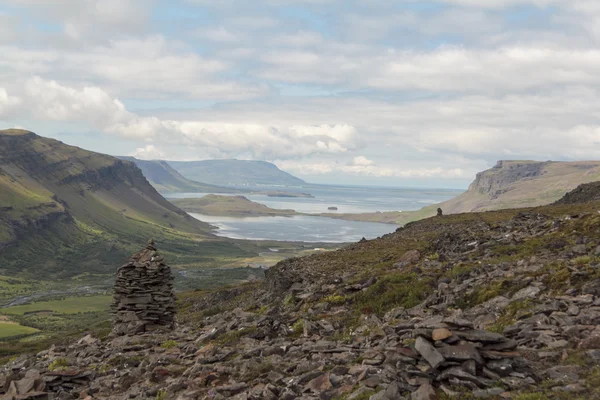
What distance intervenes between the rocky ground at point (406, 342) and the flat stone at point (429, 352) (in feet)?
0.10

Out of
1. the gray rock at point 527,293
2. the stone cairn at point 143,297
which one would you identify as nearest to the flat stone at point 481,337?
the gray rock at point 527,293

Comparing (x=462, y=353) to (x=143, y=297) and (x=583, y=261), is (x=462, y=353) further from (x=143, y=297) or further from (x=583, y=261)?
(x=143, y=297)

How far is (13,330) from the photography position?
142500mm

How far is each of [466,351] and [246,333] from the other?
1418cm

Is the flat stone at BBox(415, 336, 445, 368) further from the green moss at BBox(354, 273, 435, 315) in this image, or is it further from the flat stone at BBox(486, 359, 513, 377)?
the green moss at BBox(354, 273, 435, 315)

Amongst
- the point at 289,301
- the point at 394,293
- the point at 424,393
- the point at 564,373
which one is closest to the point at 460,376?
the point at 424,393

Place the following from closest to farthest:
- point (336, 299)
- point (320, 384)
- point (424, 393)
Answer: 1. point (424, 393)
2. point (320, 384)
3. point (336, 299)

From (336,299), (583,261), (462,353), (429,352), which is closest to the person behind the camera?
(462,353)

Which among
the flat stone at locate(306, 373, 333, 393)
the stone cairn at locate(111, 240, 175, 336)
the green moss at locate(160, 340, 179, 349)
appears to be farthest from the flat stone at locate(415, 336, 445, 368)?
the stone cairn at locate(111, 240, 175, 336)

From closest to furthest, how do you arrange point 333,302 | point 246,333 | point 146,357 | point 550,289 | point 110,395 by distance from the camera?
point 110,395 < point 550,289 < point 146,357 < point 246,333 < point 333,302

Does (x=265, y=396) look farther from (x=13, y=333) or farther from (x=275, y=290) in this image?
(x=13, y=333)

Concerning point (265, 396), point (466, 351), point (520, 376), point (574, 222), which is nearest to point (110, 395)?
point (265, 396)

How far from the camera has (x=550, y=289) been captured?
21.1m

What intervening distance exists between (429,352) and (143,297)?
27620mm
